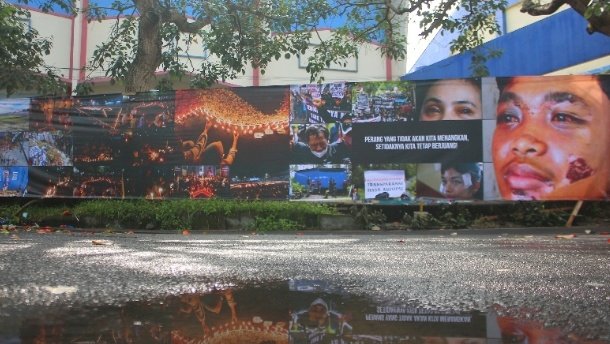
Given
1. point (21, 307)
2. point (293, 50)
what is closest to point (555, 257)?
point (21, 307)

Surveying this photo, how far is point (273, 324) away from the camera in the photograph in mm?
3057

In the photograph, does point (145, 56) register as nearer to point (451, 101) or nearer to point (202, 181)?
point (202, 181)

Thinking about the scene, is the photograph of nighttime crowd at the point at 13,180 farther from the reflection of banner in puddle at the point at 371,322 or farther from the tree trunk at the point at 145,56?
the reflection of banner in puddle at the point at 371,322

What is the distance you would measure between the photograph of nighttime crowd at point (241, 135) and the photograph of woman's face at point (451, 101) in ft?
8.13

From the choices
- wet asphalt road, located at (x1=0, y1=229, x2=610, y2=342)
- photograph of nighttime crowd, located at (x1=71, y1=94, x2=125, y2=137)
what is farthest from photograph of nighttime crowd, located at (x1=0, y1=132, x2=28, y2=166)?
wet asphalt road, located at (x1=0, y1=229, x2=610, y2=342)

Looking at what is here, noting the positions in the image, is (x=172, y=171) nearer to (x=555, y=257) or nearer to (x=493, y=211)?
(x=493, y=211)

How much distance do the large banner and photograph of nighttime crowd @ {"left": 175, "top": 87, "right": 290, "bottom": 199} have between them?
2 centimetres

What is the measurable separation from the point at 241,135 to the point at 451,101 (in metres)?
3.74

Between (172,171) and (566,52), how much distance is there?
8.24 m

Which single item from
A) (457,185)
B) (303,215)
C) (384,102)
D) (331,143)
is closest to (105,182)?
(303,215)

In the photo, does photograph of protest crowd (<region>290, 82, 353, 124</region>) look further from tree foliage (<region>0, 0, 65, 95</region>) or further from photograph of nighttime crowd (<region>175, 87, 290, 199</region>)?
tree foliage (<region>0, 0, 65, 95</region>)

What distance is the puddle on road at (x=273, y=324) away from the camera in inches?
109

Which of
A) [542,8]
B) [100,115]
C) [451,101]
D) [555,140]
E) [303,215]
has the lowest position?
[303,215]

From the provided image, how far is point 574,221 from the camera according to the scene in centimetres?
894
